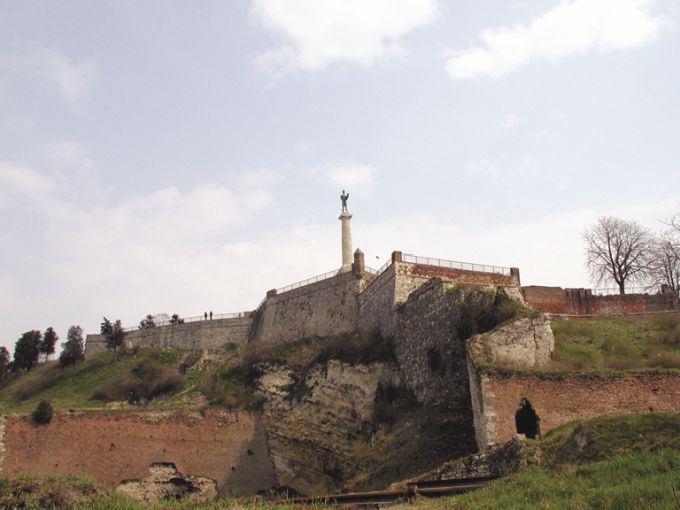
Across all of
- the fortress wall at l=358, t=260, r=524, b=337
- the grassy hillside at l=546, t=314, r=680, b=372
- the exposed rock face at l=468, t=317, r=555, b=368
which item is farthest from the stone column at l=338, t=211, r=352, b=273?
the exposed rock face at l=468, t=317, r=555, b=368

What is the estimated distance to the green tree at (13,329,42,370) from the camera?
55.8 metres

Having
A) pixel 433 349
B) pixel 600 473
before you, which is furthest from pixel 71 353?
pixel 600 473

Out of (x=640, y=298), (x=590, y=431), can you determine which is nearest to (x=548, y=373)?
(x=590, y=431)

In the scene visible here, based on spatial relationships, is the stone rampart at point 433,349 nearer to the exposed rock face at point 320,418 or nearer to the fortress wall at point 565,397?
the exposed rock face at point 320,418

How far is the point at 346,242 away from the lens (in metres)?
44.6

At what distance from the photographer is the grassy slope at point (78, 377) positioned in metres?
46.2

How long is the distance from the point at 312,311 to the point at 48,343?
2624 centimetres

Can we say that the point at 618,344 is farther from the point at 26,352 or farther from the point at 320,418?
the point at 26,352

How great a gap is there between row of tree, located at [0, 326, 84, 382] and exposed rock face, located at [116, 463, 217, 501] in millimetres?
22332

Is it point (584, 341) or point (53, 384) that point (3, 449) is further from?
point (584, 341)

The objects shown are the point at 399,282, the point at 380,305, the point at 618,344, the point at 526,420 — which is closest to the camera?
the point at 526,420

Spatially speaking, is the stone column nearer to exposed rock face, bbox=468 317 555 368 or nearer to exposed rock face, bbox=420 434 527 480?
exposed rock face, bbox=468 317 555 368

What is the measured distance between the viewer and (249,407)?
3638 centimetres

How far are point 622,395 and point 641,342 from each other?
19.2 feet
